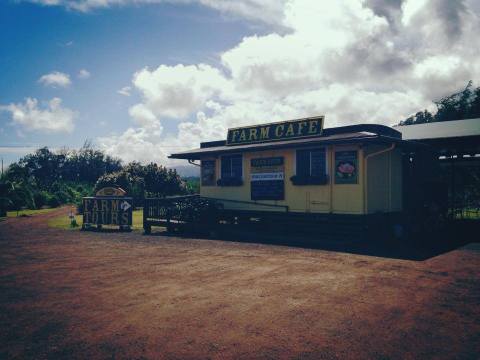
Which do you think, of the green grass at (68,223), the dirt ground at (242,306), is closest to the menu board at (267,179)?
the dirt ground at (242,306)

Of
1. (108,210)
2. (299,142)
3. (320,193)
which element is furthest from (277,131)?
(108,210)

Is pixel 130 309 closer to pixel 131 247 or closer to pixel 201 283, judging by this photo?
pixel 201 283

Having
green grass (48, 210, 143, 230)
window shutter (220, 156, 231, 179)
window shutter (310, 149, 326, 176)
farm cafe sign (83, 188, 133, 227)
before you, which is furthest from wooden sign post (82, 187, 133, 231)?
window shutter (310, 149, 326, 176)

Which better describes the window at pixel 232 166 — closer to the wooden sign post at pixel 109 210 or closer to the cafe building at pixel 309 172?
the cafe building at pixel 309 172

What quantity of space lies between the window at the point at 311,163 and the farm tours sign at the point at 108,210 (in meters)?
8.68

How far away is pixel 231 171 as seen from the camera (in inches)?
666

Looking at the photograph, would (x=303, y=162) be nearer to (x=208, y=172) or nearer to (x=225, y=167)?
(x=225, y=167)

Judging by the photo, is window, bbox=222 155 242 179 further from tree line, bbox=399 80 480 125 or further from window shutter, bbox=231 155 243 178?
tree line, bbox=399 80 480 125

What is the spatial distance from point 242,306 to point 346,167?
28.4ft

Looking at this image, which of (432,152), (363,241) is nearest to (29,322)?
(363,241)

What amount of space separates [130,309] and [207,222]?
31.8 feet

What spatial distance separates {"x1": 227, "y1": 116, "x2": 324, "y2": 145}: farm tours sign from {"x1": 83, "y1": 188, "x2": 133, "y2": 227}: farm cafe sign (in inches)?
241

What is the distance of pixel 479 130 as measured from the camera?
15977 millimetres

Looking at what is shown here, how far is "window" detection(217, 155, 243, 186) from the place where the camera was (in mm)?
16516
